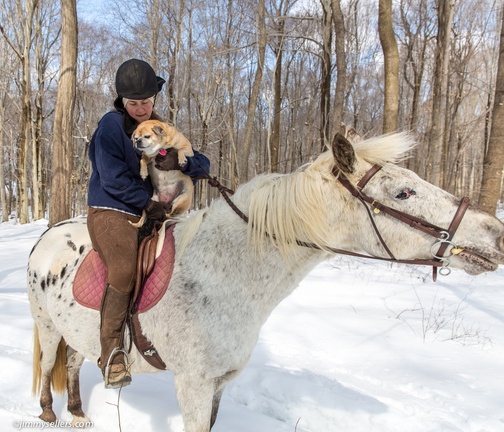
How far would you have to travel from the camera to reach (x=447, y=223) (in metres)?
1.82

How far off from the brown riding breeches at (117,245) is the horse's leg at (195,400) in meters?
0.66

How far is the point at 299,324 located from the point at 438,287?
311cm

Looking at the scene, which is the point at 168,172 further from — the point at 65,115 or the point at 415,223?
the point at 65,115

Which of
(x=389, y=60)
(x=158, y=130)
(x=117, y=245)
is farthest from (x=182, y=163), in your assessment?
(x=389, y=60)

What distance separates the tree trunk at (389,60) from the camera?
7.67 m

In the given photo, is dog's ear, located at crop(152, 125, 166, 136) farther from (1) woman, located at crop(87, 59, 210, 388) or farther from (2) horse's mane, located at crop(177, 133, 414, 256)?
(2) horse's mane, located at crop(177, 133, 414, 256)

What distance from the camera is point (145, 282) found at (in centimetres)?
223

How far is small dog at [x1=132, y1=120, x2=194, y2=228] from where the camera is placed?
2469 mm

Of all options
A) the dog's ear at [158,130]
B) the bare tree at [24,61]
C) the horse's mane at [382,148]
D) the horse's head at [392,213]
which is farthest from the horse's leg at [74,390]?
the bare tree at [24,61]

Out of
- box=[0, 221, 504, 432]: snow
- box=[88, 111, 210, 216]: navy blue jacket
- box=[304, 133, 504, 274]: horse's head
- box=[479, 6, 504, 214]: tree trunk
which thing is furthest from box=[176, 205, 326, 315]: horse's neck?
box=[479, 6, 504, 214]: tree trunk

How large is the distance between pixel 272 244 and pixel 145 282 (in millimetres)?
847

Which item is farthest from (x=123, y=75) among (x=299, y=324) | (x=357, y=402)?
(x=299, y=324)

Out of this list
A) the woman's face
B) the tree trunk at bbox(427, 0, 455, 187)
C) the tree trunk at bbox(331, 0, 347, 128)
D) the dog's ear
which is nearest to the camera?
the dog's ear

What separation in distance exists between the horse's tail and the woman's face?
2.07 m
